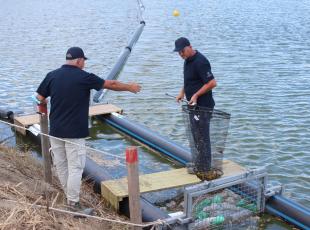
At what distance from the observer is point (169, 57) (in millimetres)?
19891

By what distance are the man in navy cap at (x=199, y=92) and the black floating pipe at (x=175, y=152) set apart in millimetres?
1120

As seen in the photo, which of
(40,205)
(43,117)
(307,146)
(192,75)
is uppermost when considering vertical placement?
(192,75)

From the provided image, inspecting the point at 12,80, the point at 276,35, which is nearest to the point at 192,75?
the point at 12,80

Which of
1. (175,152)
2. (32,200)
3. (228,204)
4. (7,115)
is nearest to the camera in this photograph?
(32,200)

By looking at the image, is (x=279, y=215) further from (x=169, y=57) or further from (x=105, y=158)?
(x=169, y=57)

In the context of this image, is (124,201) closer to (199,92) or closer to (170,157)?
(199,92)

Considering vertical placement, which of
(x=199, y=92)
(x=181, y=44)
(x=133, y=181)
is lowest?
(x=133, y=181)

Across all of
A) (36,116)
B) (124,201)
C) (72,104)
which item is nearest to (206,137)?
(124,201)

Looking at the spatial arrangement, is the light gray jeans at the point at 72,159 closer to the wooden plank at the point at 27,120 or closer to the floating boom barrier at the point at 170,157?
the floating boom barrier at the point at 170,157

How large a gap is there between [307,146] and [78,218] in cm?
577

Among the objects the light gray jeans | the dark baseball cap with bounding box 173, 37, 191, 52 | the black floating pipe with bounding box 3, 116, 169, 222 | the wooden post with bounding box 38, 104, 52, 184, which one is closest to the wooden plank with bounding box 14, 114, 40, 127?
the black floating pipe with bounding box 3, 116, 169, 222

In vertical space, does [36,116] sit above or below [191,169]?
below

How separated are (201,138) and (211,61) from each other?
11.5 metres

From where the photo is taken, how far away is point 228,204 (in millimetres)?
6457
